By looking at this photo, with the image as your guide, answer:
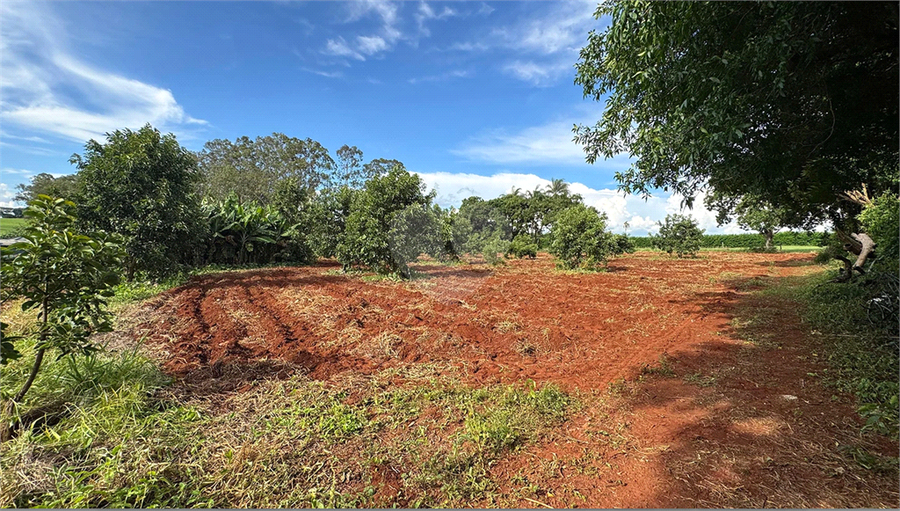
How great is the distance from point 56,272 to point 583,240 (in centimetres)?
1593

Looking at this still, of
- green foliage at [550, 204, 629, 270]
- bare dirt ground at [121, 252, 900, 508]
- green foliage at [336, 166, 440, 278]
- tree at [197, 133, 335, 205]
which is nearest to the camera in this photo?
bare dirt ground at [121, 252, 900, 508]

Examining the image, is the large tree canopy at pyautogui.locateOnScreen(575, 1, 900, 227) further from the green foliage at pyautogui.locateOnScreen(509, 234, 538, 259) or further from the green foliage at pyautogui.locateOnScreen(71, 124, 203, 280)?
the green foliage at pyautogui.locateOnScreen(509, 234, 538, 259)

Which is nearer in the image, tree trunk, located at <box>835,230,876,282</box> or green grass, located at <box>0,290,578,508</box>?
green grass, located at <box>0,290,578,508</box>

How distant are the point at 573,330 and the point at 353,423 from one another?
163 inches

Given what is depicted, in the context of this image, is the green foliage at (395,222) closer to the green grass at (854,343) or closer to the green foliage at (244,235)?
the green foliage at (244,235)

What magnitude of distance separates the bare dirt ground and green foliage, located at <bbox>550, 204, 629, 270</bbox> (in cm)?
664

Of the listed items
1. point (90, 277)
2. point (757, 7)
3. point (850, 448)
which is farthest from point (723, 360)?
point (90, 277)

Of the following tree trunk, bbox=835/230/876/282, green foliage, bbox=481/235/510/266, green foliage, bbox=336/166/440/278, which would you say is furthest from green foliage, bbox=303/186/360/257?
tree trunk, bbox=835/230/876/282

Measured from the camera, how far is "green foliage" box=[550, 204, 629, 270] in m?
15.8

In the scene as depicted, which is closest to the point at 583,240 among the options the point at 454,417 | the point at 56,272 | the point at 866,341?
the point at 866,341

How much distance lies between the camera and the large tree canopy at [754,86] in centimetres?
371

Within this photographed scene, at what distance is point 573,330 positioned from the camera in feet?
19.4

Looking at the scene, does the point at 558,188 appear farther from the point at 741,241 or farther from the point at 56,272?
the point at 56,272

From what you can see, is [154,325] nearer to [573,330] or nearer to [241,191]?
[573,330]
